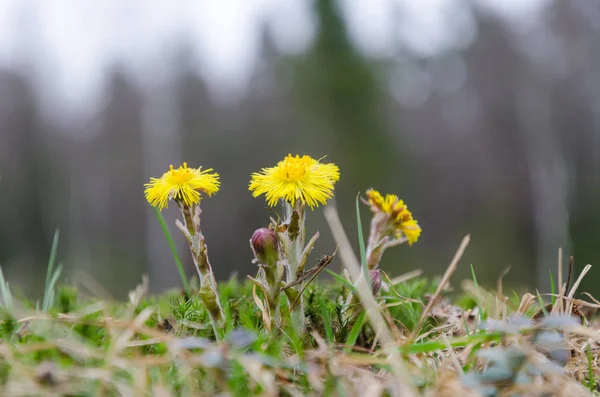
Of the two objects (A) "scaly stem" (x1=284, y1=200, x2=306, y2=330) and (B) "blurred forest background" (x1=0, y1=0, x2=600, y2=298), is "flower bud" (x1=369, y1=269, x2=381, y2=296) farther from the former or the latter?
(B) "blurred forest background" (x1=0, y1=0, x2=600, y2=298)

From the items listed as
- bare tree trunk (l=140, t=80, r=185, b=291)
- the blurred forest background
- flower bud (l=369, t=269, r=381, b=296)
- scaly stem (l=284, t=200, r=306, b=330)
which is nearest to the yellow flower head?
flower bud (l=369, t=269, r=381, b=296)

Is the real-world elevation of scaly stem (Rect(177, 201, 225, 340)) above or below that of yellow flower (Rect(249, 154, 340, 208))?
below

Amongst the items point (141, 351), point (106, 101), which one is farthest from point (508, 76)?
point (141, 351)

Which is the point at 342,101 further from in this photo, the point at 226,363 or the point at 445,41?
the point at 226,363

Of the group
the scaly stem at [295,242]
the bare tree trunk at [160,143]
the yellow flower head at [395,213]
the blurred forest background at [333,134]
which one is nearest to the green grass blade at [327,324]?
the scaly stem at [295,242]

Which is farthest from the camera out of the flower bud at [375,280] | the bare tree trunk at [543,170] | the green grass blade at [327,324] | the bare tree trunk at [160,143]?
the bare tree trunk at [160,143]

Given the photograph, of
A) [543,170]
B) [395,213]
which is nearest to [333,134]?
[543,170]

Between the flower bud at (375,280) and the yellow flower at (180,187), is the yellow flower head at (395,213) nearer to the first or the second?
the flower bud at (375,280)
